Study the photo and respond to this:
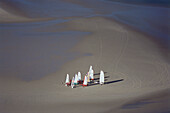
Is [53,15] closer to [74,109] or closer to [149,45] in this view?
[149,45]

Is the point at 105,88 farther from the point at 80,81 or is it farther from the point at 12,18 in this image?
the point at 12,18

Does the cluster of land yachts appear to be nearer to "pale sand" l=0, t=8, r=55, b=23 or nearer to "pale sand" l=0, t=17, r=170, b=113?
"pale sand" l=0, t=17, r=170, b=113

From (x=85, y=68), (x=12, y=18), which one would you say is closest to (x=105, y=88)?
(x=85, y=68)

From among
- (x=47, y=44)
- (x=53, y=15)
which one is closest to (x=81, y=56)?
(x=47, y=44)

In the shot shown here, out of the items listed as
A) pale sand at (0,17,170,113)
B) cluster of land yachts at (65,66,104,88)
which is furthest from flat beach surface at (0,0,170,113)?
cluster of land yachts at (65,66,104,88)

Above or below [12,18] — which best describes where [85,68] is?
below

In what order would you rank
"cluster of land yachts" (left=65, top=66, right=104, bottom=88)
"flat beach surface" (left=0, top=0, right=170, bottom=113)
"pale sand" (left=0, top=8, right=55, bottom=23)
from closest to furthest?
"flat beach surface" (left=0, top=0, right=170, bottom=113) → "cluster of land yachts" (left=65, top=66, right=104, bottom=88) → "pale sand" (left=0, top=8, right=55, bottom=23)

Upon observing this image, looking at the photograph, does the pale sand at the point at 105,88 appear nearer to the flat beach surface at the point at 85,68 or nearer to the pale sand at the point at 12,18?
the flat beach surface at the point at 85,68
